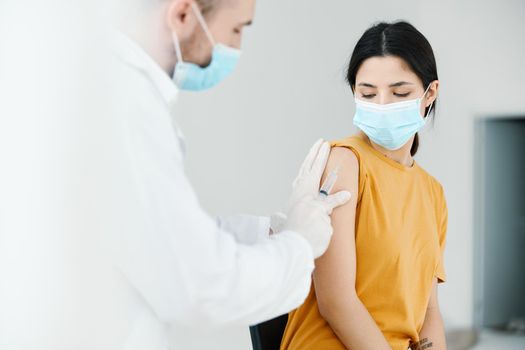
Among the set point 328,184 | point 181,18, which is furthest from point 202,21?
point 328,184

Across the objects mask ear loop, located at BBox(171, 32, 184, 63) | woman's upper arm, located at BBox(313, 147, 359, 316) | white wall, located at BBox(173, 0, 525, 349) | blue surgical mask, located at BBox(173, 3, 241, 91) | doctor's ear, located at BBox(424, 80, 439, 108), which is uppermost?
mask ear loop, located at BBox(171, 32, 184, 63)

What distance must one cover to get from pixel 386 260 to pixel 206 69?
61 cm

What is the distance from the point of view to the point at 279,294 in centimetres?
107

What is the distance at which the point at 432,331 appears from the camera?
5.62 ft

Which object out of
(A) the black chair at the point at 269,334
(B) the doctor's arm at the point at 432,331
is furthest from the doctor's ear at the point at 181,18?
(B) the doctor's arm at the point at 432,331

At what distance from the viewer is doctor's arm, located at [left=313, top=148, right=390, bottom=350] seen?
4.84 feet

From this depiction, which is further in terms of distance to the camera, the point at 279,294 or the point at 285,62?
the point at 285,62

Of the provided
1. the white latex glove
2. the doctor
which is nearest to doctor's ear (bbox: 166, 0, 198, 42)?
the doctor

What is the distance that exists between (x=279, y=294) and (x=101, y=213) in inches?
11.2

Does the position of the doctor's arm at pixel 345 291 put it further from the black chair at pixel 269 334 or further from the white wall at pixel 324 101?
the white wall at pixel 324 101

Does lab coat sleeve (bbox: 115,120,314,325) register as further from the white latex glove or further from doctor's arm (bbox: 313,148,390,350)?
doctor's arm (bbox: 313,148,390,350)

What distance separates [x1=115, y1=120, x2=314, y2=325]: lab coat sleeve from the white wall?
282 cm

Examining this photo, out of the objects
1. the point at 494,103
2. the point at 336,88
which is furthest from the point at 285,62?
the point at 494,103

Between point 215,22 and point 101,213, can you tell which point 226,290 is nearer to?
point 101,213
